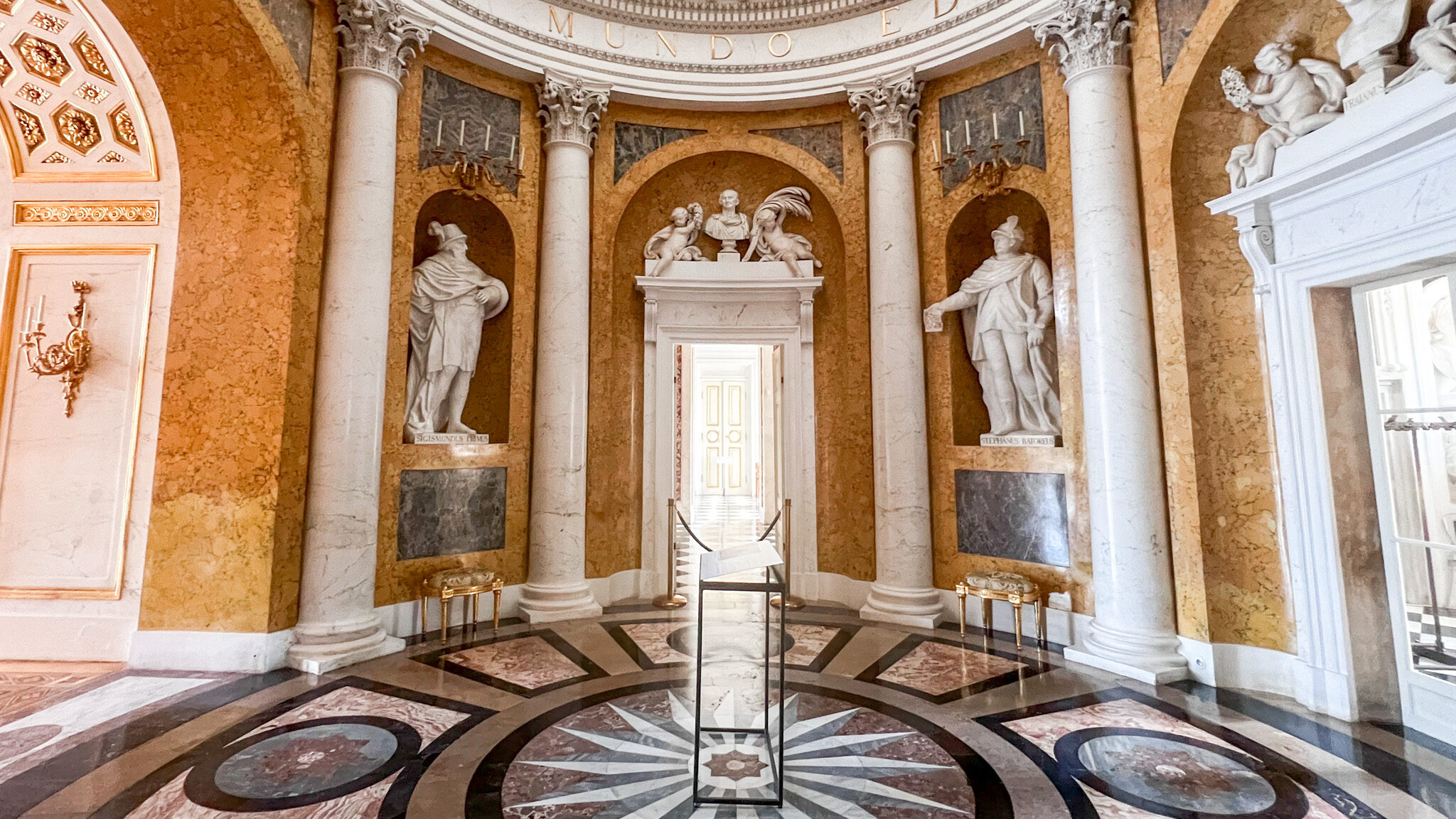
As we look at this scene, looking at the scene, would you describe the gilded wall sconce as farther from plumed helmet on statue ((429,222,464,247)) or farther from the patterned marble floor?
plumed helmet on statue ((429,222,464,247))

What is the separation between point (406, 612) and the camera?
19.5 feet

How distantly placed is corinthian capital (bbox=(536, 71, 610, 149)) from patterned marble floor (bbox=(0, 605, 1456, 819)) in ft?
18.0

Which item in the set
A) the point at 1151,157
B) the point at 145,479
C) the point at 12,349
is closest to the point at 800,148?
the point at 1151,157

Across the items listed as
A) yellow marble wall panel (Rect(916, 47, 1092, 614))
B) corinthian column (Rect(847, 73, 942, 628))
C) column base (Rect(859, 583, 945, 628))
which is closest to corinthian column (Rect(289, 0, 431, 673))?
column base (Rect(859, 583, 945, 628))

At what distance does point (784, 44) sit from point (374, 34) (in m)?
4.32

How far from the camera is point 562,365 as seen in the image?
22.2 ft

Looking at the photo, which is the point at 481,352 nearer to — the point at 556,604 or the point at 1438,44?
the point at 556,604

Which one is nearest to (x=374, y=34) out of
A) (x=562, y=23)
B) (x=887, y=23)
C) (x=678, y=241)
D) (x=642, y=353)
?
(x=562, y=23)

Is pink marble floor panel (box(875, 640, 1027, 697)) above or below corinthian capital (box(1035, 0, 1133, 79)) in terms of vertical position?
below

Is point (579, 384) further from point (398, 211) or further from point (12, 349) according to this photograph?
point (12, 349)

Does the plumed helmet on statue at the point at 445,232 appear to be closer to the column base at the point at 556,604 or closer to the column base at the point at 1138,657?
the column base at the point at 556,604

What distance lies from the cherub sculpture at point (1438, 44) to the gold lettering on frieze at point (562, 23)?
23.1 ft

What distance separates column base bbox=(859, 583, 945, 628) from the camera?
6340 millimetres

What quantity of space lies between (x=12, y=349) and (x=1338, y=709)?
399 inches
